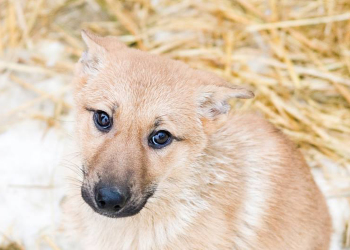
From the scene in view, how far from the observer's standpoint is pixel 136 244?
3637 mm

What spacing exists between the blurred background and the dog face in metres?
1.57

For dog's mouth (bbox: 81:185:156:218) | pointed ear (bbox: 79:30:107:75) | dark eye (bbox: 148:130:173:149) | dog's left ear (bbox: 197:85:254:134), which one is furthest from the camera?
pointed ear (bbox: 79:30:107:75)

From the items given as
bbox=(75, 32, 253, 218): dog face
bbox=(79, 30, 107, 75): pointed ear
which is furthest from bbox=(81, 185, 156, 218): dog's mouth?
bbox=(79, 30, 107, 75): pointed ear

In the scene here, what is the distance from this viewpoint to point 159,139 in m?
3.28

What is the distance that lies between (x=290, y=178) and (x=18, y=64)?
12.0 ft

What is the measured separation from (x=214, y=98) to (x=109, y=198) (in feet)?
3.34

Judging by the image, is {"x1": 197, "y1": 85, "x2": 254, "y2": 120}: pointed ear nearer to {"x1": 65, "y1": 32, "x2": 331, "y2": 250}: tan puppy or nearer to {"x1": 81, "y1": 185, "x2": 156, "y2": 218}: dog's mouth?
{"x1": 65, "y1": 32, "x2": 331, "y2": 250}: tan puppy

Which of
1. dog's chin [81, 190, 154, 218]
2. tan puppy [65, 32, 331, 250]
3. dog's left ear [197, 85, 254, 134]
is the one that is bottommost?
dog's chin [81, 190, 154, 218]

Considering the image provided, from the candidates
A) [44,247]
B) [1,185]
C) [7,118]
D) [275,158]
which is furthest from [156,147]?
[7,118]

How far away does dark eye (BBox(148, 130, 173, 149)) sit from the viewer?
129 inches

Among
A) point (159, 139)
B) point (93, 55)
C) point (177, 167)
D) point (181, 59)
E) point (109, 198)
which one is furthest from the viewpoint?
point (181, 59)

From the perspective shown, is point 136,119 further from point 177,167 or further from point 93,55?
point 93,55

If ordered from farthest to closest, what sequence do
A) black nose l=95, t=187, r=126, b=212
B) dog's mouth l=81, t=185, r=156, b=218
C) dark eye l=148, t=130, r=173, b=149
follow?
dark eye l=148, t=130, r=173, b=149 → dog's mouth l=81, t=185, r=156, b=218 → black nose l=95, t=187, r=126, b=212

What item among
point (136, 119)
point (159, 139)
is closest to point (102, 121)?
point (136, 119)
